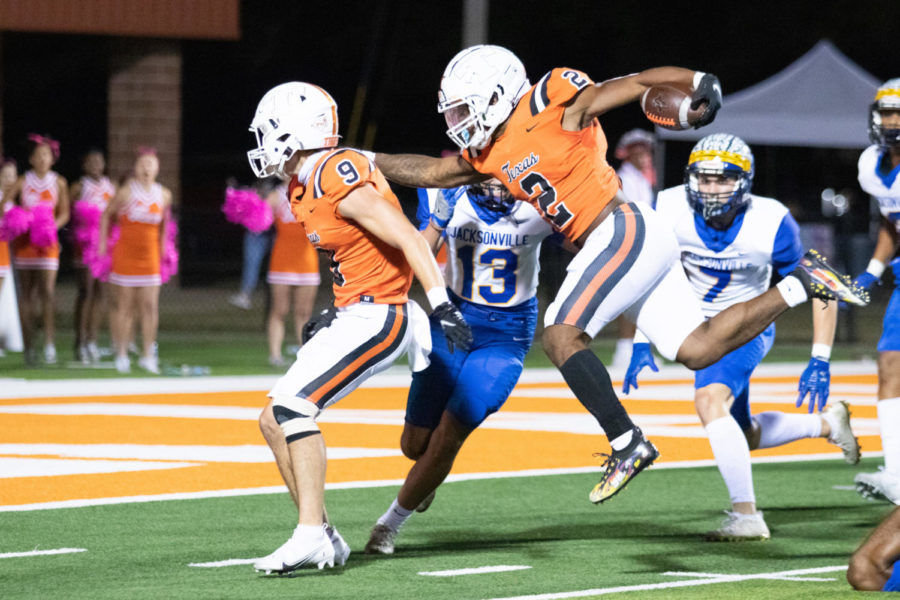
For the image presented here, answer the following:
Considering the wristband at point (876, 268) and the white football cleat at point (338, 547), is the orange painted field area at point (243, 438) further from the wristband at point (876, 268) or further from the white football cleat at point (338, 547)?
the wristband at point (876, 268)

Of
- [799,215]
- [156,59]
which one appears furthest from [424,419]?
[156,59]

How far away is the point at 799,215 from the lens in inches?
910

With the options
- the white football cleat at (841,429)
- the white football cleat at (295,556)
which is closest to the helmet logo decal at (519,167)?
the white football cleat at (295,556)

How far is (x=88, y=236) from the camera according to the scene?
15492mm

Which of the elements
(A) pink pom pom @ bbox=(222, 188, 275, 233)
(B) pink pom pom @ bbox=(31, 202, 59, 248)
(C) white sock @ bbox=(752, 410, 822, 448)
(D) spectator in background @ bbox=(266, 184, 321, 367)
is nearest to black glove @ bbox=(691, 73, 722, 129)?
(C) white sock @ bbox=(752, 410, 822, 448)

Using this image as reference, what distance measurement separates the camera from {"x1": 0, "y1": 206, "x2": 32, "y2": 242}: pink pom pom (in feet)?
48.1

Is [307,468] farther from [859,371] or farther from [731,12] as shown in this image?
[731,12]

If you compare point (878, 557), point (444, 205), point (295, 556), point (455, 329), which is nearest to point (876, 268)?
point (444, 205)

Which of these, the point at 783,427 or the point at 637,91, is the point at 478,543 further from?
the point at 637,91

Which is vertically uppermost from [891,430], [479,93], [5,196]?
[479,93]

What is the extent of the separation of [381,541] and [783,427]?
252cm

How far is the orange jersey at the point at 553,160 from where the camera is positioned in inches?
259

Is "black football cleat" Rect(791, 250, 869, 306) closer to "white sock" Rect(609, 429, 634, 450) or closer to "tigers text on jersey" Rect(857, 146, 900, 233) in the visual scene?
"white sock" Rect(609, 429, 634, 450)

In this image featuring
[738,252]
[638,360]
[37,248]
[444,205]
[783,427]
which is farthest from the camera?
[37,248]
